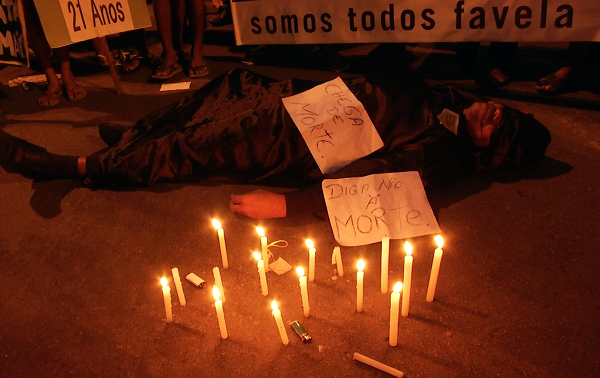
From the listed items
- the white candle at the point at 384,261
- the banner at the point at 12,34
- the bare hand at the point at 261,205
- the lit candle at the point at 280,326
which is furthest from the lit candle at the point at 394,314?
the banner at the point at 12,34

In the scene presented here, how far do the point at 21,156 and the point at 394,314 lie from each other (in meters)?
1.60

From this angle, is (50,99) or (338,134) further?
(50,99)

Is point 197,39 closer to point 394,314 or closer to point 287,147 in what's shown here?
point 287,147

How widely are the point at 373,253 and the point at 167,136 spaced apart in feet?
3.14

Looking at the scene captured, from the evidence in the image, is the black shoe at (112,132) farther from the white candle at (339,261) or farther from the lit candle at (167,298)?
the white candle at (339,261)

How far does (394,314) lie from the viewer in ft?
4.13

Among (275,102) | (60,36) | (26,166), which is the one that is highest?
(60,36)

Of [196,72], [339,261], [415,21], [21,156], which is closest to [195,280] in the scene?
[339,261]

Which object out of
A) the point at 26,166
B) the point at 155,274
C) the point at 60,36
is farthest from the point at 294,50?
the point at 155,274

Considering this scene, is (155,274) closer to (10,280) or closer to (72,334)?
(72,334)

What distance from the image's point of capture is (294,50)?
3.81 meters

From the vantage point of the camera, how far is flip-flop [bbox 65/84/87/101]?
3.13m

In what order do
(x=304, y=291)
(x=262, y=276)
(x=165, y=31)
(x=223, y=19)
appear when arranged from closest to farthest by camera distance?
(x=304, y=291), (x=262, y=276), (x=165, y=31), (x=223, y=19)

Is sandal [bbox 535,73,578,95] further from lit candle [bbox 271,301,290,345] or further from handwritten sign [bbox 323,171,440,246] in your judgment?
lit candle [bbox 271,301,290,345]
